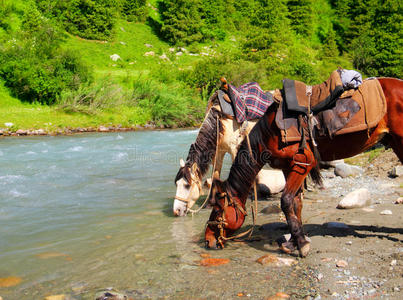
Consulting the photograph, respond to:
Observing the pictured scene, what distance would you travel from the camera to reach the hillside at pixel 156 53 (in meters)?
24.3

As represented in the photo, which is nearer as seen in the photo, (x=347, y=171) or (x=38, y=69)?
(x=347, y=171)

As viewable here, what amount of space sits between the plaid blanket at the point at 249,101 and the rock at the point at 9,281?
4046mm

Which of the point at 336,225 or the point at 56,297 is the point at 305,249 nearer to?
the point at 336,225

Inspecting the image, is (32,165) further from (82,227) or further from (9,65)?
(9,65)

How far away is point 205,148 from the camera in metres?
6.35

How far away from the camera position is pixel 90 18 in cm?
4212

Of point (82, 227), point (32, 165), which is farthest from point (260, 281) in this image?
point (32, 165)

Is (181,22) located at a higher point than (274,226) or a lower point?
lower

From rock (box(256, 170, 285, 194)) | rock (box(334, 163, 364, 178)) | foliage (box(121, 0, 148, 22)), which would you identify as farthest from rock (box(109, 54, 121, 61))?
rock (box(256, 170, 285, 194))

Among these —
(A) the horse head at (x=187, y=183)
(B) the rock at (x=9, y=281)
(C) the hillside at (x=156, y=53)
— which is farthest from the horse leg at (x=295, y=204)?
(C) the hillside at (x=156, y=53)

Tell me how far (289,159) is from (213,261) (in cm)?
156

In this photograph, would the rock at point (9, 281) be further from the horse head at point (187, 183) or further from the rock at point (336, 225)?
the rock at point (336, 225)

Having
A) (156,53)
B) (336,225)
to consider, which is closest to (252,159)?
(336,225)

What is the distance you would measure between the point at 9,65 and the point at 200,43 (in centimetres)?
2897
